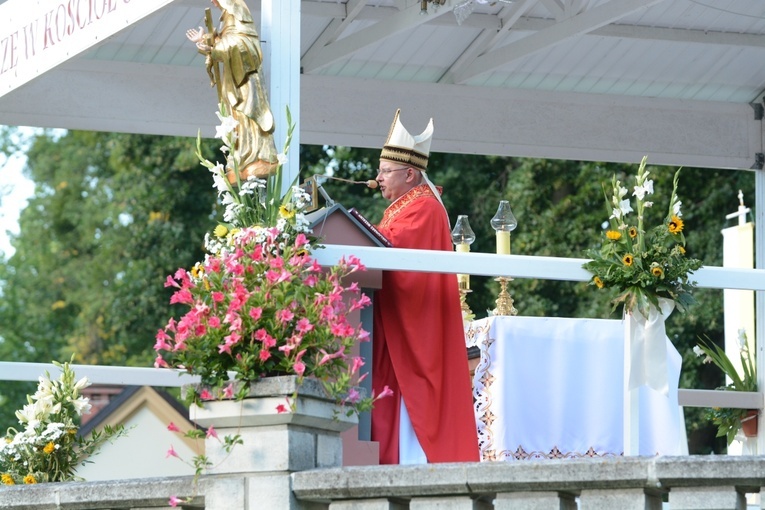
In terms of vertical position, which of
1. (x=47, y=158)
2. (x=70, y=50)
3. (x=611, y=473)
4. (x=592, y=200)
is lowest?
(x=611, y=473)

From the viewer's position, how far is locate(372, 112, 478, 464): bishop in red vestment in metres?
7.64

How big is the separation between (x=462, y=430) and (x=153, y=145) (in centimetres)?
1573

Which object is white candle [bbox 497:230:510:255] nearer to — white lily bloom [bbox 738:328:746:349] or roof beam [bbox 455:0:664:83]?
roof beam [bbox 455:0:664:83]

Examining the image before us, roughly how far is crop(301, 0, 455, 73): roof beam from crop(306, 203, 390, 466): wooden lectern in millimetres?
2267

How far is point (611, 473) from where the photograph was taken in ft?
15.6

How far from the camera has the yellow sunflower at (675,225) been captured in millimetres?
7461

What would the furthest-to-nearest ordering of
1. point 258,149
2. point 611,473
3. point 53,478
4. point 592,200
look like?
1. point 592,200
2. point 53,478
3. point 258,149
4. point 611,473

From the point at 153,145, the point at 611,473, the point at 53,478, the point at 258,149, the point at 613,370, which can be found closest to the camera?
the point at 611,473

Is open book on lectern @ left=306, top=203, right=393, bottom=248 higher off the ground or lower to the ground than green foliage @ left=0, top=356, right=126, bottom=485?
higher

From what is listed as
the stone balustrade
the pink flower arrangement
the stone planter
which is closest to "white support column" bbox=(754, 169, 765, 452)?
the pink flower arrangement

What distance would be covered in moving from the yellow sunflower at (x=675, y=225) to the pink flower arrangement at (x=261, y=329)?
2062mm

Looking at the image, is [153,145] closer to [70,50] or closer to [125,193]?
[125,193]

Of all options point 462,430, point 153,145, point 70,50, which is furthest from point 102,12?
point 153,145

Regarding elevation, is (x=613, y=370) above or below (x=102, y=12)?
below
